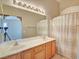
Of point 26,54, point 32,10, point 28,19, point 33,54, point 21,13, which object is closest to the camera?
point 26,54

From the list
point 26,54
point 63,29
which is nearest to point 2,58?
point 26,54

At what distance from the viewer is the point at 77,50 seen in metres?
3.66

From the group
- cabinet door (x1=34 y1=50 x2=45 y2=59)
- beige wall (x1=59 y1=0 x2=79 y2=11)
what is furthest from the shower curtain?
beige wall (x1=59 y1=0 x2=79 y2=11)

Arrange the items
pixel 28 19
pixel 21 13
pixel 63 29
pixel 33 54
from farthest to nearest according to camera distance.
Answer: pixel 63 29
pixel 28 19
pixel 21 13
pixel 33 54

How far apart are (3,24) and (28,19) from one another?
3.97ft

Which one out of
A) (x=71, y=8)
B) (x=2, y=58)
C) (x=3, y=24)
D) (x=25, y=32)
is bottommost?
(x=2, y=58)

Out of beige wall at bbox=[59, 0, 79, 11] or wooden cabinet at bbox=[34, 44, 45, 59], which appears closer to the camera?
wooden cabinet at bbox=[34, 44, 45, 59]

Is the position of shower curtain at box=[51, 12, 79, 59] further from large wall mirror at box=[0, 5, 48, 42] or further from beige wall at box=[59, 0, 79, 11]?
beige wall at box=[59, 0, 79, 11]

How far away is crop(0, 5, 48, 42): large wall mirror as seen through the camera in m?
2.55

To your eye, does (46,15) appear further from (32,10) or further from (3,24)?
(3,24)

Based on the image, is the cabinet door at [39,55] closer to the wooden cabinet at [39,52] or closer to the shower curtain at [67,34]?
the wooden cabinet at [39,52]

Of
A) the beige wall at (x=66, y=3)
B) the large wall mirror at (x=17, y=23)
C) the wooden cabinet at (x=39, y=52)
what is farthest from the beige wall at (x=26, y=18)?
the beige wall at (x=66, y=3)

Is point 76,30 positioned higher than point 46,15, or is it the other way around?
point 46,15

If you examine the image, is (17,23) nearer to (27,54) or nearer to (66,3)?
(27,54)
